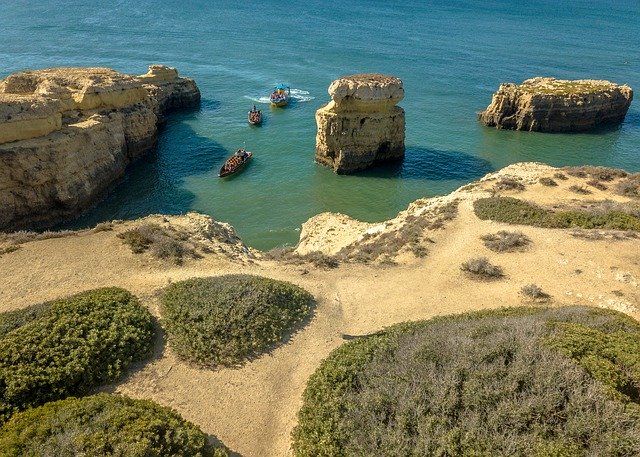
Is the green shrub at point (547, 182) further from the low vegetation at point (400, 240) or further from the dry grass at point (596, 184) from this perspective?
the low vegetation at point (400, 240)

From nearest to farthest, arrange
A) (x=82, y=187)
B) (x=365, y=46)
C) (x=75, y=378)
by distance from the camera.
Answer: (x=75, y=378) < (x=82, y=187) < (x=365, y=46)

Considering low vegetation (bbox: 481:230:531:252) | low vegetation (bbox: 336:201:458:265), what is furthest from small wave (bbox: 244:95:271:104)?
low vegetation (bbox: 481:230:531:252)

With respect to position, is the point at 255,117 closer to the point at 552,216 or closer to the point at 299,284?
the point at 299,284

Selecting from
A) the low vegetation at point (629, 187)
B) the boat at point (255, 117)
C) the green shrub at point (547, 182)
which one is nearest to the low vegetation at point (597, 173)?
the low vegetation at point (629, 187)

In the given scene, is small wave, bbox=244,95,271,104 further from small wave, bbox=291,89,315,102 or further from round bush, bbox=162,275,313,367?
round bush, bbox=162,275,313,367

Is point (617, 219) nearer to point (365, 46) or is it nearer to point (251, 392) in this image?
point (251, 392)

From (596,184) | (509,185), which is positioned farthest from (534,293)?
(596,184)

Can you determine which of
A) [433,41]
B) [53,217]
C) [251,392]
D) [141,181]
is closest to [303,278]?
[251,392]
